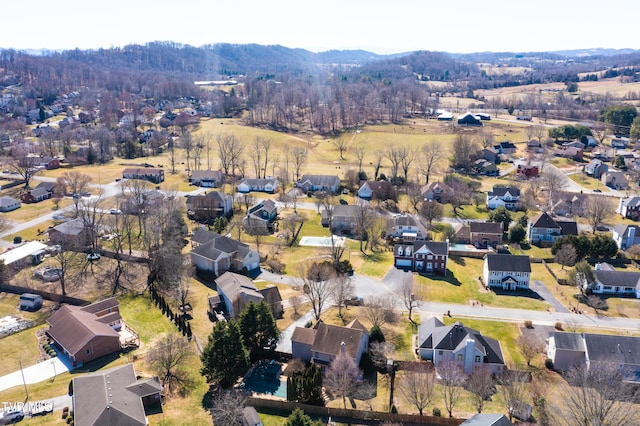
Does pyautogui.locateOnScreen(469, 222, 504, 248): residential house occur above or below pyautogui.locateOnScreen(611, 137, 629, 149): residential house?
below

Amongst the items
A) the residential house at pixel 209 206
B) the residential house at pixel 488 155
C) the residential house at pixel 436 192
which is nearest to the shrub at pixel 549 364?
the residential house at pixel 436 192

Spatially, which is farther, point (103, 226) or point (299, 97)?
point (299, 97)

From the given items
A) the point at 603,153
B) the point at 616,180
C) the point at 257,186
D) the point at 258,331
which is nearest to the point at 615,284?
the point at 258,331

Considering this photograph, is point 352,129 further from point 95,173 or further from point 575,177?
point 95,173

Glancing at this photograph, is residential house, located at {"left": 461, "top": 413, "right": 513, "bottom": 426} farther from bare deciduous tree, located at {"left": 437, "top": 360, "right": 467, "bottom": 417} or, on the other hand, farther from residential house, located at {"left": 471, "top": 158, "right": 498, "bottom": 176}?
residential house, located at {"left": 471, "top": 158, "right": 498, "bottom": 176}

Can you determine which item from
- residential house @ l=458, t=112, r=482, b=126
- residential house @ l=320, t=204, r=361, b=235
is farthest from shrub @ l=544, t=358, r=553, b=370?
residential house @ l=458, t=112, r=482, b=126

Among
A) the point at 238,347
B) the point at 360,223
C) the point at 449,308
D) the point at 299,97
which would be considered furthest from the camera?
the point at 299,97

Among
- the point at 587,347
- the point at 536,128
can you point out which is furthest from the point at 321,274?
the point at 536,128
